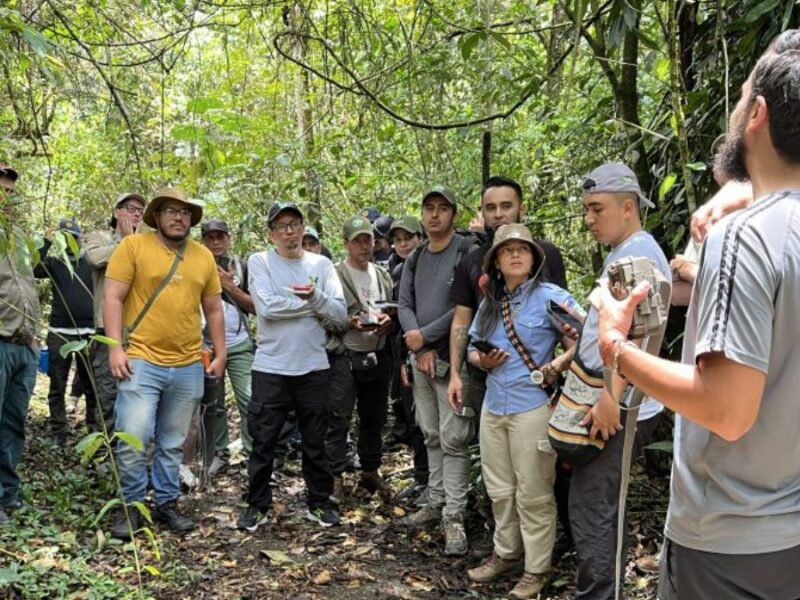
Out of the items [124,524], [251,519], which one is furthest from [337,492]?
[124,524]

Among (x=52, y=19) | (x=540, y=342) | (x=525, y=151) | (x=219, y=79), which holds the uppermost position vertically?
(x=219, y=79)

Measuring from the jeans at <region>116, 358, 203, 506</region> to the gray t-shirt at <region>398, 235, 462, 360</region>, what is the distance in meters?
1.40

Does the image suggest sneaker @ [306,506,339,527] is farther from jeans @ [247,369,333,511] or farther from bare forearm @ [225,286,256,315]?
bare forearm @ [225,286,256,315]

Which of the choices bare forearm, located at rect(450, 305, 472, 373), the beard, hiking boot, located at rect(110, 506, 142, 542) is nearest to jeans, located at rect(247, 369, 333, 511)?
hiking boot, located at rect(110, 506, 142, 542)

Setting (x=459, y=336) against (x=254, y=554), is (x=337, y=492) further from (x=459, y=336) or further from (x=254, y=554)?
(x=459, y=336)

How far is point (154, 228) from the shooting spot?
14.7 feet

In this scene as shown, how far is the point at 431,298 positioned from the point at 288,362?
1002 mm

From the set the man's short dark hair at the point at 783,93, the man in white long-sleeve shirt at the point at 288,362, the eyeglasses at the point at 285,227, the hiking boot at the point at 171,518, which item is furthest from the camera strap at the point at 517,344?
the hiking boot at the point at 171,518

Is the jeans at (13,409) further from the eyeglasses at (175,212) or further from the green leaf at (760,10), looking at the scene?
the green leaf at (760,10)

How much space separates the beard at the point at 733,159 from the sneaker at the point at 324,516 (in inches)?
144

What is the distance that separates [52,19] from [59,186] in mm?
8815

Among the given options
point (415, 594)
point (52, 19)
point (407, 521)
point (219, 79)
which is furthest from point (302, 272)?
point (219, 79)

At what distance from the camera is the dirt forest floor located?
3.50m

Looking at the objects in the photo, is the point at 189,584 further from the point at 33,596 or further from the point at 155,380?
the point at 155,380
